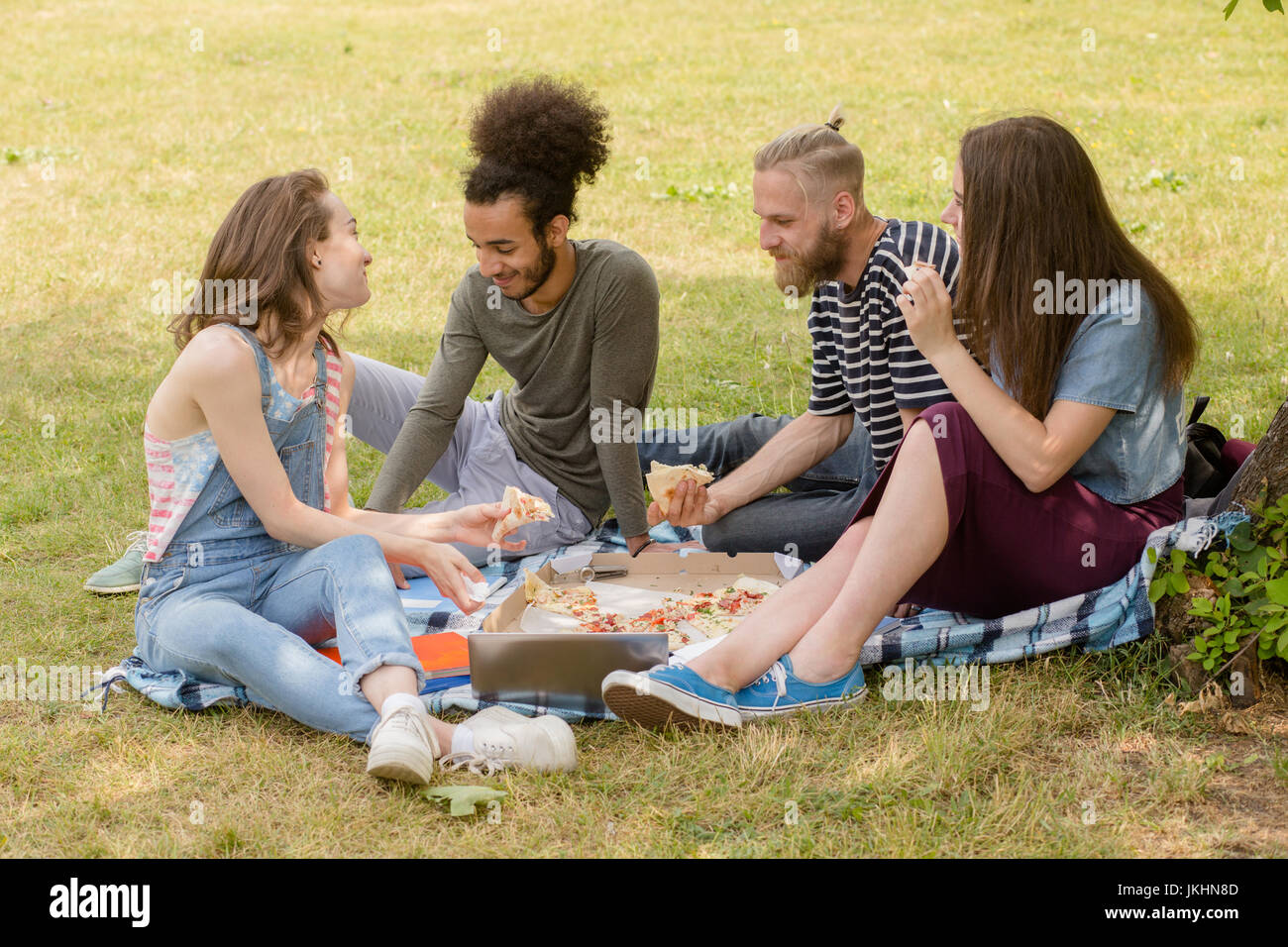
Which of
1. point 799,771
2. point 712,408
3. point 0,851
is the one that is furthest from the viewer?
point 712,408

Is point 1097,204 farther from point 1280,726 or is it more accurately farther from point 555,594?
point 555,594

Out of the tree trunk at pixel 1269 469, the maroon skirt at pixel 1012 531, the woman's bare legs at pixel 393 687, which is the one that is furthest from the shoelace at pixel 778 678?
the tree trunk at pixel 1269 469

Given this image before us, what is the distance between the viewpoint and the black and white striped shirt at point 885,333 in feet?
11.9

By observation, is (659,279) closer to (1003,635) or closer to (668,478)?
(668,478)

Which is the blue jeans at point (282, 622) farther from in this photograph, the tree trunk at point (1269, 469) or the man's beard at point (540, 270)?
the tree trunk at point (1269, 469)

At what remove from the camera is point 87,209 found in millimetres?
9586

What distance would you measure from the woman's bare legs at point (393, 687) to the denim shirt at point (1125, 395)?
164 centimetres

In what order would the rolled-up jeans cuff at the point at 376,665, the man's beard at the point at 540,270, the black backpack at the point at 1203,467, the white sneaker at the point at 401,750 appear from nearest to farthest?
the white sneaker at the point at 401,750
the rolled-up jeans cuff at the point at 376,665
the black backpack at the point at 1203,467
the man's beard at the point at 540,270
